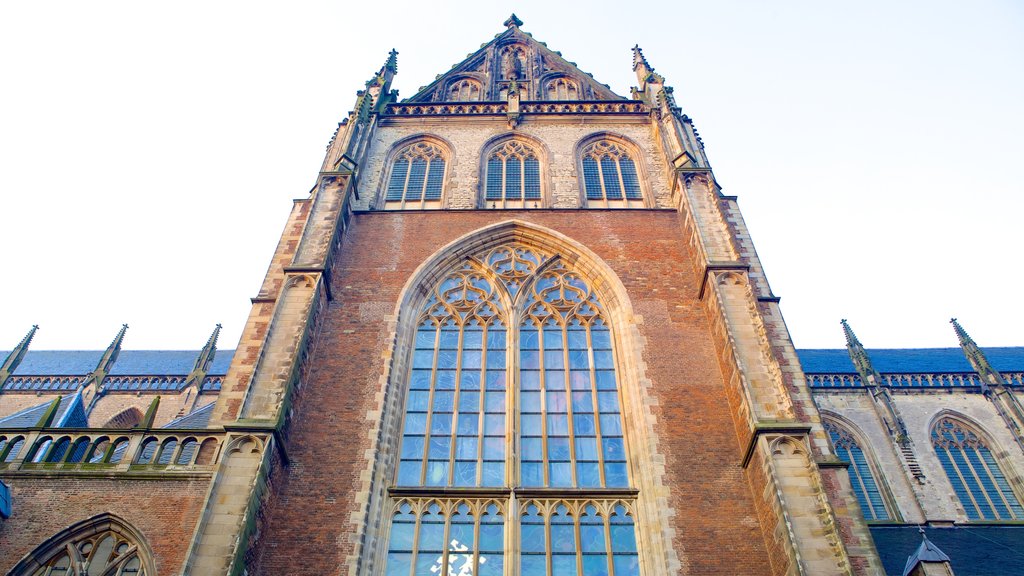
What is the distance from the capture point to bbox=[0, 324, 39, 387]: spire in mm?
24844

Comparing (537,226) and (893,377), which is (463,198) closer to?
(537,226)

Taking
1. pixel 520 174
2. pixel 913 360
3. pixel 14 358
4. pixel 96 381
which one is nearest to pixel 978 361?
pixel 913 360

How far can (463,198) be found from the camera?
16984 millimetres

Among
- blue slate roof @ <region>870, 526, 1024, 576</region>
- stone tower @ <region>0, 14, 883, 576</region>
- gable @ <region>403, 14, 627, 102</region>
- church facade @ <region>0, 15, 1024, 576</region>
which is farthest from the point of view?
gable @ <region>403, 14, 627, 102</region>

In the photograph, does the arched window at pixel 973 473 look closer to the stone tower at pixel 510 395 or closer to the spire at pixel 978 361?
the spire at pixel 978 361

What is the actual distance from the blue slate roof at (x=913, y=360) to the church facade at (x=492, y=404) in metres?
7.31

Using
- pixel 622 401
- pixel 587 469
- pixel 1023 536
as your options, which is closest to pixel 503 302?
pixel 622 401

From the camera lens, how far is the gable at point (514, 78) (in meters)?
21.4

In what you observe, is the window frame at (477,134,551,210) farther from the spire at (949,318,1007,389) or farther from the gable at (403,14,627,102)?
the spire at (949,318,1007,389)

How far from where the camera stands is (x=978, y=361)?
Result: 81.4 ft

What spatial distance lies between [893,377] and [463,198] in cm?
1596

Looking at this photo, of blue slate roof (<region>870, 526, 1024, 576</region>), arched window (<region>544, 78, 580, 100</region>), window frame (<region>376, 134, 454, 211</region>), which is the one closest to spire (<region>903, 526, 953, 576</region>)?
blue slate roof (<region>870, 526, 1024, 576</region>)

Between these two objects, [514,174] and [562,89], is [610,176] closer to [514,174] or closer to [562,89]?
[514,174]

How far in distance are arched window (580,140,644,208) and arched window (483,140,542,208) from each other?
120cm
